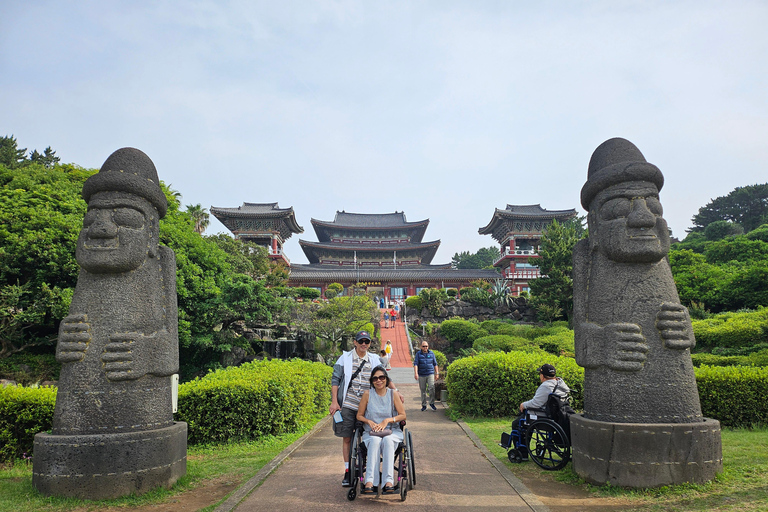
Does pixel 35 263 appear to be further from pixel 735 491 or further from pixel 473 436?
pixel 735 491

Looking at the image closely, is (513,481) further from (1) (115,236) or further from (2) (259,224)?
(2) (259,224)

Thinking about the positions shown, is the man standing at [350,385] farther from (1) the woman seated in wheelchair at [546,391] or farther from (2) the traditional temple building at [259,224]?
(2) the traditional temple building at [259,224]

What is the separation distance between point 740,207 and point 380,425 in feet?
187

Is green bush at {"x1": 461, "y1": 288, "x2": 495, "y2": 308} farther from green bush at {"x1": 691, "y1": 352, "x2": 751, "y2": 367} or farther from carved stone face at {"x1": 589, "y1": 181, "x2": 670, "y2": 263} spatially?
carved stone face at {"x1": 589, "y1": 181, "x2": 670, "y2": 263}

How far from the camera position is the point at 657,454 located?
4.39 meters

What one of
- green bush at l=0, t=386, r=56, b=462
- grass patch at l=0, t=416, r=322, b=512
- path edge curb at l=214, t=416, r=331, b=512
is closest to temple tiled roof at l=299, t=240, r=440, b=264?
grass patch at l=0, t=416, r=322, b=512

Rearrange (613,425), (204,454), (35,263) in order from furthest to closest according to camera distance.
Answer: (35,263), (204,454), (613,425)

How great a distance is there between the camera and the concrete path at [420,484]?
430cm

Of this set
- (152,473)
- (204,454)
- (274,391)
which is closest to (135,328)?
(152,473)

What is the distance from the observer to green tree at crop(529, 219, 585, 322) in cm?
2556

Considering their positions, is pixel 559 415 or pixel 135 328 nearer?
pixel 135 328

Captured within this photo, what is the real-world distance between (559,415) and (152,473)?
174 inches

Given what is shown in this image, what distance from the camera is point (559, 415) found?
17.7ft

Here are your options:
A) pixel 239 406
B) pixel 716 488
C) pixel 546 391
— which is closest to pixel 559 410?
pixel 546 391
